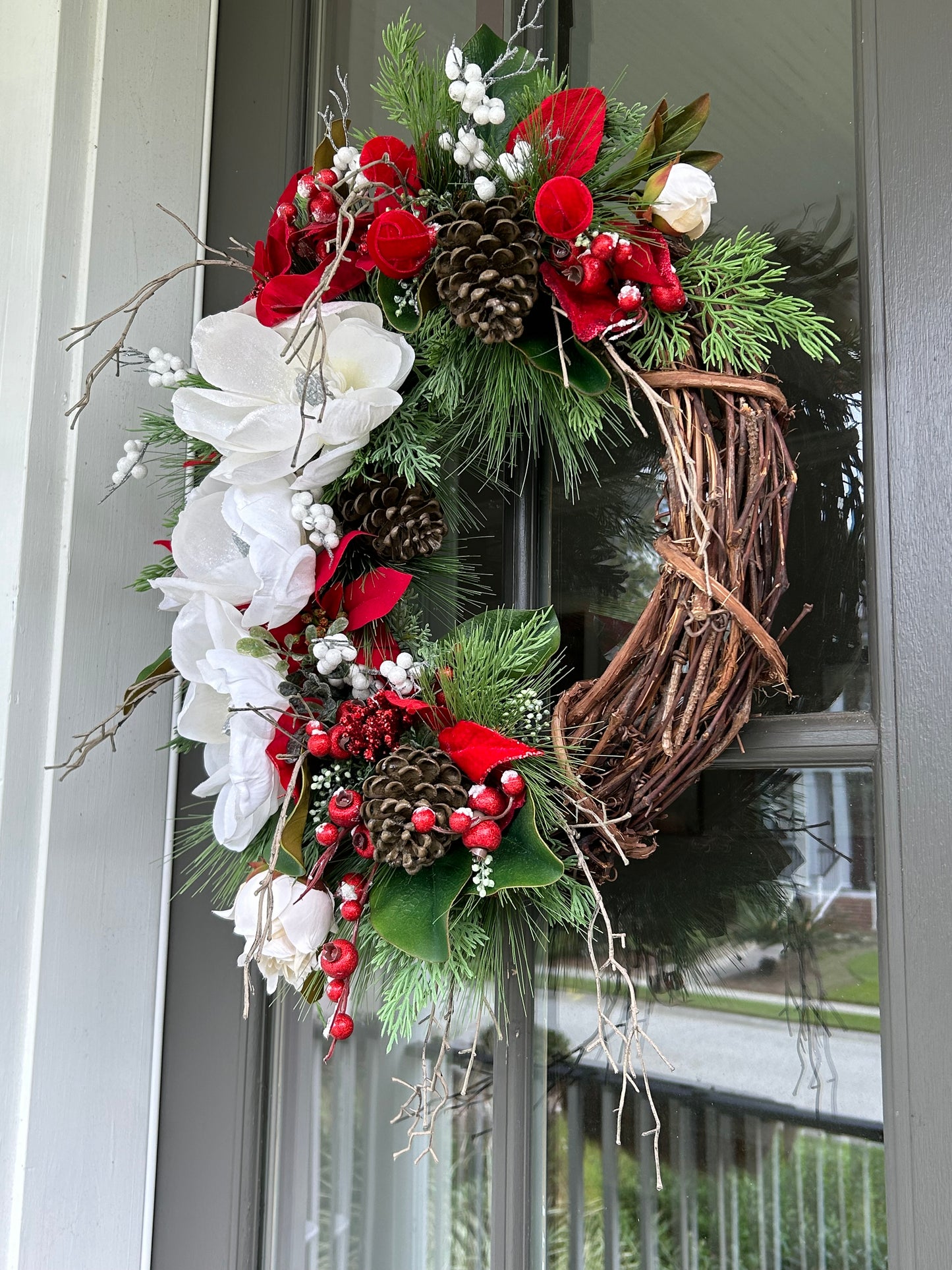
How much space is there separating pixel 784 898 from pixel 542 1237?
36 cm

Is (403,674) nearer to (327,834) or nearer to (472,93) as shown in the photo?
(327,834)

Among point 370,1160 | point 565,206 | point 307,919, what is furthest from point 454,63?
point 370,1160

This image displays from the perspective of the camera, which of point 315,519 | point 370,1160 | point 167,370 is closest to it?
point 315,519

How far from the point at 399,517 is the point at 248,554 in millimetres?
124

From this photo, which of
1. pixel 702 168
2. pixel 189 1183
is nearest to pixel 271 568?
pixel 702 168

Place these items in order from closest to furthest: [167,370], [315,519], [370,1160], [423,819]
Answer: [423,819] → [315,519] → [167,370] → [370,1160]

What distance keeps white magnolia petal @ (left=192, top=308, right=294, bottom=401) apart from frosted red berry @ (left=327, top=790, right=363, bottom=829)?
0.30m

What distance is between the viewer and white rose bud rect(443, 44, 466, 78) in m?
0.60

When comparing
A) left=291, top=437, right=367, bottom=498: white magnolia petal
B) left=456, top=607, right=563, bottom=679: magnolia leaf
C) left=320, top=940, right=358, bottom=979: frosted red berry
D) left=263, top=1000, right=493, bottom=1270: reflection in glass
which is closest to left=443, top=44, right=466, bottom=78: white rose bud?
left=291, top=437, right=367, bottom=498: white magnolia petal

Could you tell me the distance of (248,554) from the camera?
705mm

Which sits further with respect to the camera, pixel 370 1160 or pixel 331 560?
pixel 370 1160

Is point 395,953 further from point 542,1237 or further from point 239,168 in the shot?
point 239,168

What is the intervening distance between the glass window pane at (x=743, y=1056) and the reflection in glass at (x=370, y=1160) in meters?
0.09

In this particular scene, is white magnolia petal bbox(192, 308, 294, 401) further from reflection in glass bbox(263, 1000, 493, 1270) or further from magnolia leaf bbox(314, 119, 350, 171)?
reflection in glass bbox(263, 1000, 493, 1270)
